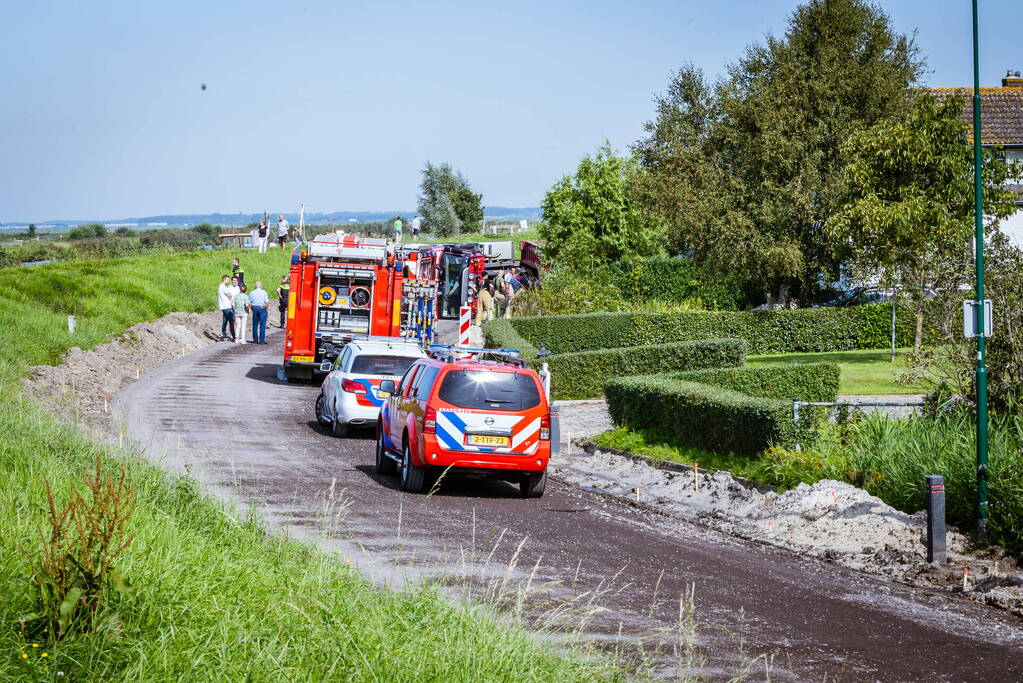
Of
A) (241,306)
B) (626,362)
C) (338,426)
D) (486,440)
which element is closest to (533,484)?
(486,440)

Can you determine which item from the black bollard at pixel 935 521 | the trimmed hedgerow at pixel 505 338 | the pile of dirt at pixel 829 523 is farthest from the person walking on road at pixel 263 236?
the black bollard at pixel 935 521

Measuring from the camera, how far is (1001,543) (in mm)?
12148

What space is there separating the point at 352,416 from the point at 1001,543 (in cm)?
1160

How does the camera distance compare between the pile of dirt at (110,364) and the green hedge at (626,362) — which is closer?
the pile of dirt at (110,364)

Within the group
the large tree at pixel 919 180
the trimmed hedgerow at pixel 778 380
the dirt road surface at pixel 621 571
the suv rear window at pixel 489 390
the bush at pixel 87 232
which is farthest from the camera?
the bush at pixel 87 232

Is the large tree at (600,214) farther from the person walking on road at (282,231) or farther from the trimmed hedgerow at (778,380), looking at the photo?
the trimmed hedgerow at (778,380)

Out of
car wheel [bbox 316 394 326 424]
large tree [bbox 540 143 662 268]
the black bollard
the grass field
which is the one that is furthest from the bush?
the grass field

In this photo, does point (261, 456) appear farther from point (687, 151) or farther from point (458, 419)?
point (687, 151)

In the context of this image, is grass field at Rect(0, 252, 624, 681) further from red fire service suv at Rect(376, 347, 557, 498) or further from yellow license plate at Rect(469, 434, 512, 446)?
yellow license plate at Rect(469, 434, 512, 446)

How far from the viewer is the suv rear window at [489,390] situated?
1546 cm

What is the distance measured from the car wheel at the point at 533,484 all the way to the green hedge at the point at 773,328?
20.4 meters

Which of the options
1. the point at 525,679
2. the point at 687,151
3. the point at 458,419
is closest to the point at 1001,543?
the point at 458,419

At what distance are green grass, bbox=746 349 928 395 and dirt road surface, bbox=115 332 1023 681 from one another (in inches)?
415

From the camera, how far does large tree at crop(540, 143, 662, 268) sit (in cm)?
7050
